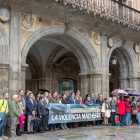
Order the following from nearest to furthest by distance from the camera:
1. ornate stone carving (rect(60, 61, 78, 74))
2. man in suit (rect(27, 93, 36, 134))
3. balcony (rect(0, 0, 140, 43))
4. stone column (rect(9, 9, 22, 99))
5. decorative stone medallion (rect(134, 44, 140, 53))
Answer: man in suit (rect(27, 93, 36, 134))
stone column (rect(9, 9, 22, 99))
balcony (rect(0, 0, 140, 43))
decorative stone medallion (rect(134, 44, 140, 53))
ornate stone carving (rect(60, 61, 78, 74))

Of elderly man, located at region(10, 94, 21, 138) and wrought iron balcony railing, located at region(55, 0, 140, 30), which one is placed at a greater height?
wrought iron balcony railing, located at region(55, 0, 140, 30)

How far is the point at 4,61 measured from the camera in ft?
32.2

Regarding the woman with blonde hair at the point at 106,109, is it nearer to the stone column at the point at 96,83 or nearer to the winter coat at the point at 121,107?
the winter coat at the point at 121,107

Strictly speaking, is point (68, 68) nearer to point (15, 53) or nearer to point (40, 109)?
point (15, 53)

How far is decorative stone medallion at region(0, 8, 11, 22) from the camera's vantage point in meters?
9.83

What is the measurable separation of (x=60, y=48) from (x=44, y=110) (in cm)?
787

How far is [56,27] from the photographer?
11781mm

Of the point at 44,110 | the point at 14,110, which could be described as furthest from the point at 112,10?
the point at 14,110

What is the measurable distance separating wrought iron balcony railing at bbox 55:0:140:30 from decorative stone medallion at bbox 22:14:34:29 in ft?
4.94

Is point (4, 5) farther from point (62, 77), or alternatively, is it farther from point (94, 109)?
point (62, 77)

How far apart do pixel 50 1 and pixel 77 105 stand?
404 centimetres

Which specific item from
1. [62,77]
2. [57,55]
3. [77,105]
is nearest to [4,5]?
[77,105]

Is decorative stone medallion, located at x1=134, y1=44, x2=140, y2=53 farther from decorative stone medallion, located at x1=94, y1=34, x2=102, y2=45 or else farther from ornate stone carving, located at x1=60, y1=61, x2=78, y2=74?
ornate stone carving, located at x1=60, y1=61, x2=78, y2=74

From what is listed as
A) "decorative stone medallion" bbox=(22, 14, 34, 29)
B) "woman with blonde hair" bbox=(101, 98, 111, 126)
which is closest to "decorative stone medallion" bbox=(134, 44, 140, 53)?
"woman with blonde hair" bbox=(101, 98, 111, 126)
